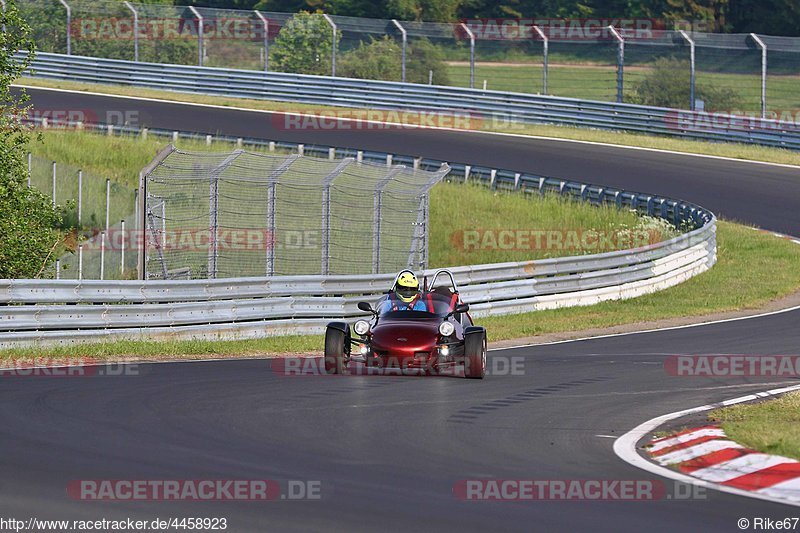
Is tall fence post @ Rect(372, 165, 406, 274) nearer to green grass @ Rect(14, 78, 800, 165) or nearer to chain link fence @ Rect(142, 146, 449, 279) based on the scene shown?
chain link fence @ Rect(142, 146, 449, 279)

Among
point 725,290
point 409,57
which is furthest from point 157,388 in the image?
point 409,57

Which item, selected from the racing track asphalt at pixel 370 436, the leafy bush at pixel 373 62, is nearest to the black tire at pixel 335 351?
the racing track asphalt at pixel 370 436

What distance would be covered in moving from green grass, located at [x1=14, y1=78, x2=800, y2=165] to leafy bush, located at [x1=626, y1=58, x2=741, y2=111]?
5.08 m

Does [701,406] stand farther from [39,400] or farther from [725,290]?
[725,290]

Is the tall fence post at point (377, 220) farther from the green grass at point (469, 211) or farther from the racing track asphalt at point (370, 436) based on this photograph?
the green grass at point (469, 211)

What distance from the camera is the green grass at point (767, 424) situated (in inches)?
400

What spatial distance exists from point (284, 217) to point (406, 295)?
274 inches

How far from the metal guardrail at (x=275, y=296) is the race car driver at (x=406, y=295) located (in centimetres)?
364

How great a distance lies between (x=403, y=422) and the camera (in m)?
11.5

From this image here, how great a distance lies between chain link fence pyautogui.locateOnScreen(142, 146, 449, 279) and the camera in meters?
19.2

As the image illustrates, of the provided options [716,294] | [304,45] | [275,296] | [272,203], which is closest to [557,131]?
[304,45]

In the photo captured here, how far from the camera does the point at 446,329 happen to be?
14.9m

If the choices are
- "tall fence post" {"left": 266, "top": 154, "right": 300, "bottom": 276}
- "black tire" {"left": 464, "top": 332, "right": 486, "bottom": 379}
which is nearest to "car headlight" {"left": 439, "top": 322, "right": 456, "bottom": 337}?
"black tire" {"left": 464, "top": 332, "right": 486, "bottom": 379}

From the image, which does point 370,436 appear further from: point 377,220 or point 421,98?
point 421,98
